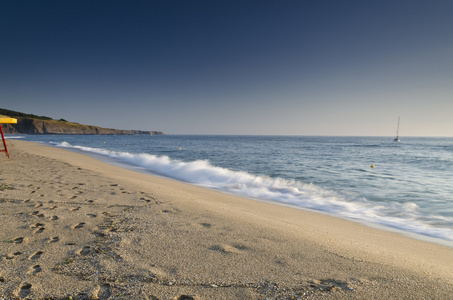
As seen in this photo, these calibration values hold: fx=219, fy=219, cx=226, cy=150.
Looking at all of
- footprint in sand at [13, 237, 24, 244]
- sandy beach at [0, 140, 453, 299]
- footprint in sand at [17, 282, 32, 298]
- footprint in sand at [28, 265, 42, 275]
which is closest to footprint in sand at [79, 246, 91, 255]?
sandy beach at [0, 140, 453, 299]

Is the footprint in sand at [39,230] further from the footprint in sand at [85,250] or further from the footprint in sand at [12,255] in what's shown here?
the footprint in sand at [85,250]

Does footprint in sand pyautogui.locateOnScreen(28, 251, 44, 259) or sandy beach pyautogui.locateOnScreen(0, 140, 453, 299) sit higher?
footprint in sand pyautogui.locateOnScreen(28, 251, 44, 259)

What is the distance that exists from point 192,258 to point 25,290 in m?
1.75

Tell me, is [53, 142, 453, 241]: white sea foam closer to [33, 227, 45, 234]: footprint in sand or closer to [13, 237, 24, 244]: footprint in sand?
[33, 227, 45, 234]: footprint in sand

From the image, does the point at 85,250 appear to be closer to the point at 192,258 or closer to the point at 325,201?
the point at 192,258

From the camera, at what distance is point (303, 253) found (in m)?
3.30

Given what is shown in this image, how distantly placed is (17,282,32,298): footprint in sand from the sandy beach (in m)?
0.01

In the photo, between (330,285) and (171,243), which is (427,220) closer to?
(330,285)

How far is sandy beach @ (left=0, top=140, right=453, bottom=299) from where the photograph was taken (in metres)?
2.36

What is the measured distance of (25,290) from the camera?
2223 mm

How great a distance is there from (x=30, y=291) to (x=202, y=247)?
1.95 metres

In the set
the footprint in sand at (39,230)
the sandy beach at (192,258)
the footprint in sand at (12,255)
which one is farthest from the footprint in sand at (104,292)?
the footprint in sand at (39,230)

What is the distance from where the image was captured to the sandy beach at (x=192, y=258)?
7.74 ft

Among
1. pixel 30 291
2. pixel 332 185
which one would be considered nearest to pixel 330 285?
pixel 30 291
